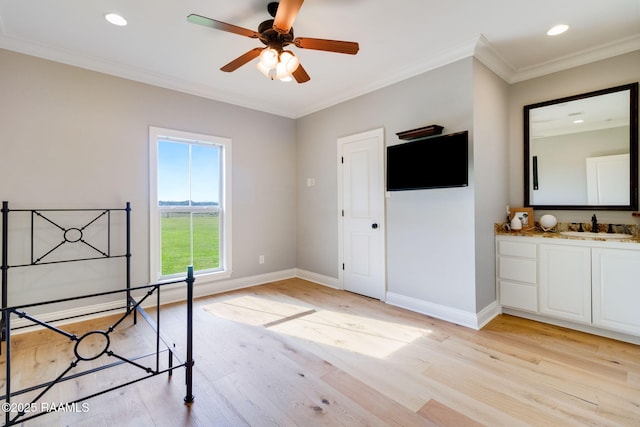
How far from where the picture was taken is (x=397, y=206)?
11.4 ft

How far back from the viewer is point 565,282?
2.83 meters

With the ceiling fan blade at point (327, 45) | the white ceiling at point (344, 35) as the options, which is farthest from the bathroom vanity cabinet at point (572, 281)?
the ceiling fan blade at point (327, 45)

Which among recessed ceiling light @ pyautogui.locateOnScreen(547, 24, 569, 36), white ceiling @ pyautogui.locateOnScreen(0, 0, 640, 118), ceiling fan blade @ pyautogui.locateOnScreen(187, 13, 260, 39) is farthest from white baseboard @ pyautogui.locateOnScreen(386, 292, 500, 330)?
ceiling fan blade @ pyautogui.locateOnScreen(187, 13, 260, 39)

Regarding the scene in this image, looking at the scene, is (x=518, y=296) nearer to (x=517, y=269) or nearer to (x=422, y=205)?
(x=517, y=269)

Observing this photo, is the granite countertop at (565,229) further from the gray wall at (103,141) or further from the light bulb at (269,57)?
the gray wall at (103,141)

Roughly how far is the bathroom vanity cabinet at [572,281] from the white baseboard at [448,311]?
33cm

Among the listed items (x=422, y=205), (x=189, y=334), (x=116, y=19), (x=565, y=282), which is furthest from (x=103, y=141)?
(x=565, y=282)

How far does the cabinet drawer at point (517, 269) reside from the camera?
3.01 m

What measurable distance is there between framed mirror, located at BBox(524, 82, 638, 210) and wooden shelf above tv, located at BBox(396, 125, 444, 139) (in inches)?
47.4

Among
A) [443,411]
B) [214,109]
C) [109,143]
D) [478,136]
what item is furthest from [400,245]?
[109,143]

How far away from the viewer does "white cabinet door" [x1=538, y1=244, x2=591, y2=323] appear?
2.72m

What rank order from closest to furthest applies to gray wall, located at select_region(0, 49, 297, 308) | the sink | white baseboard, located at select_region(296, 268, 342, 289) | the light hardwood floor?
the light hardwood floor, the sink, gray wall, located at select_region(0, 49, 297, 308), white baseboard, located at select_region(296, 268, 342, 289)

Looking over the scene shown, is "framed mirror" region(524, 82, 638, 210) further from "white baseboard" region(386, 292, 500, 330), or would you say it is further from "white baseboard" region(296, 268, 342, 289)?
"white baseboard" region(296, 268, 342, 289)

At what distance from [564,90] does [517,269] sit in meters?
1.92
